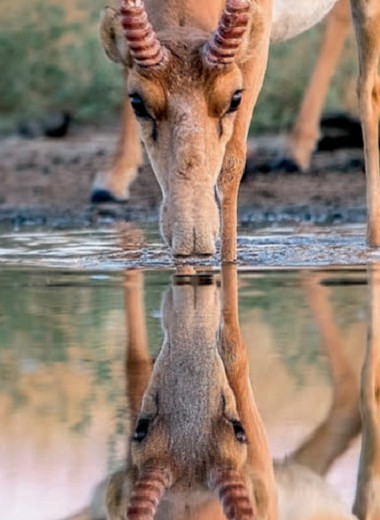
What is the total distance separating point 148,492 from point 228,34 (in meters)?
4.39

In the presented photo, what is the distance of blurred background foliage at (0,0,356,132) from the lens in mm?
19406

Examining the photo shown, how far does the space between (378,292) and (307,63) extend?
1150 centimetres

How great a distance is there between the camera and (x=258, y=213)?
13.9 m

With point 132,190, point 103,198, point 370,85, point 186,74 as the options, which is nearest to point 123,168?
point 103,198

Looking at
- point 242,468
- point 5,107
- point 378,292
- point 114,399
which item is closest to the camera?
point 242,468

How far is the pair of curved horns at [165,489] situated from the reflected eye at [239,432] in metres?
0.30

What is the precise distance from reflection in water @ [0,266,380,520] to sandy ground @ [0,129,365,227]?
202 inches

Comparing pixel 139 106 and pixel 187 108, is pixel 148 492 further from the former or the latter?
pixel 139 106

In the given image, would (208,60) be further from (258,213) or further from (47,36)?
(47,36)

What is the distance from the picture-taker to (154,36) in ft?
29.4

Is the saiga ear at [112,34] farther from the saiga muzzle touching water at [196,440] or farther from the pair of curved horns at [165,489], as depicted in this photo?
the pair of curved horns at [165,489]

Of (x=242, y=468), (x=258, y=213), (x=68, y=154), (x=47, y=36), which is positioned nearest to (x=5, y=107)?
(x=47, y=36)

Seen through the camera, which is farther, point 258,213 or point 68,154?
point 68,154

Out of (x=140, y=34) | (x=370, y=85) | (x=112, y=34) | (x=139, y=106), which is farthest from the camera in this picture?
(x=370, y=85)
